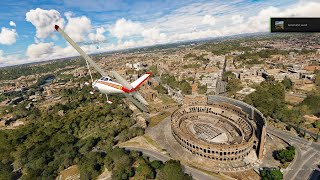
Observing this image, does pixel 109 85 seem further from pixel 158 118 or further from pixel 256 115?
pixel 256 115

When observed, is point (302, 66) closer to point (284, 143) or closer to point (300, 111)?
point (300, 111)

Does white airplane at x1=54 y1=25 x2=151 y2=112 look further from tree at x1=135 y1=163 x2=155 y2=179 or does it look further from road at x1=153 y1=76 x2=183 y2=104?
road at x1=153 y1=76 x2=183 y2=104

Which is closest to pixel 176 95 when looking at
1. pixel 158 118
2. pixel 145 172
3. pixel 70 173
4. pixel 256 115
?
pixel 158 118

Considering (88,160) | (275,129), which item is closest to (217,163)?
(275,129)

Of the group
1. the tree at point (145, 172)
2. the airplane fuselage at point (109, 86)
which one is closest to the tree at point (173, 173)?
the tree at point (145, 172)

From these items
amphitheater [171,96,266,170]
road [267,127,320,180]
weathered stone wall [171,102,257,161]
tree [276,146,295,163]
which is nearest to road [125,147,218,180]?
amphitheater [171,96,266,170]

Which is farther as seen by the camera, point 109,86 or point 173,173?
point 173,173
